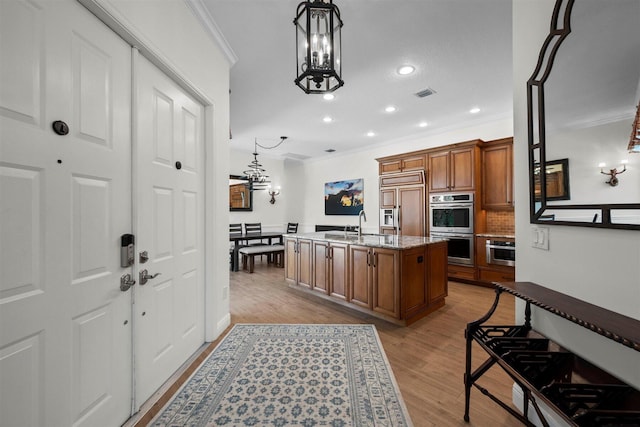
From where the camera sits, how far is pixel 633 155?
1008 millimetres

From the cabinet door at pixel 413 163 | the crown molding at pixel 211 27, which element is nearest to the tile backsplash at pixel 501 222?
the cabinet door at pixel 413 163

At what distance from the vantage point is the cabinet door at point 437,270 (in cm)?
317

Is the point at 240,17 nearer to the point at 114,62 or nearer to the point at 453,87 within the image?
the point at 114,62

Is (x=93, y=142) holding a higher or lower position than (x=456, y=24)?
lower

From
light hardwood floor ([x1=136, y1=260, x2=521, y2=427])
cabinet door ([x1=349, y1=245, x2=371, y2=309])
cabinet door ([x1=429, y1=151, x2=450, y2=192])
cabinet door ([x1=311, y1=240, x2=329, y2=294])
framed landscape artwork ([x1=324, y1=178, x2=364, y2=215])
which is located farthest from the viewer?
framed landscape artwork ([x1=324, y1=178, x2=364, y2=215])

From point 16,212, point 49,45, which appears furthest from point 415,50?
point 16,212

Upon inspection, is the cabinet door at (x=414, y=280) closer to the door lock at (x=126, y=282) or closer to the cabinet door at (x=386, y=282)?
the cabinet door at (x=386, y=282)

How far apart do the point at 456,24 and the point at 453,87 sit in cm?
128

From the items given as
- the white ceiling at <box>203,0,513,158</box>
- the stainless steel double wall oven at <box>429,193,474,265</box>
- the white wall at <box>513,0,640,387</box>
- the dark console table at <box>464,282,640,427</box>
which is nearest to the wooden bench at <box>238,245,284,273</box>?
the white ceiling at <box>203,0,513,158</box>

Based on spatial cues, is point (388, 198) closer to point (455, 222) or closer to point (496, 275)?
point (455, 222)

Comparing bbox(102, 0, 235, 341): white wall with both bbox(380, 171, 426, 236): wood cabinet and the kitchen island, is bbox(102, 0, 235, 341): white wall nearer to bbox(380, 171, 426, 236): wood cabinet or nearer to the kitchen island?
the kitchen island

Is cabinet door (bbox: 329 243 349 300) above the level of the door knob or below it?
below

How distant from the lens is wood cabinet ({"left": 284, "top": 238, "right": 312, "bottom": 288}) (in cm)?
386

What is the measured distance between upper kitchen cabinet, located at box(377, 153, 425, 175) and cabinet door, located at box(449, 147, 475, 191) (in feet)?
1.91
